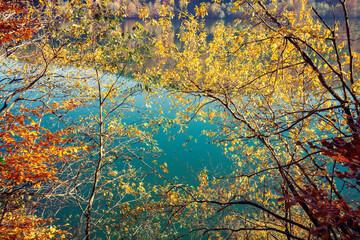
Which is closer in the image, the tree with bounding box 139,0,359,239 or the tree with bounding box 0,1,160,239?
the tree with bounding box 139,0,359,239

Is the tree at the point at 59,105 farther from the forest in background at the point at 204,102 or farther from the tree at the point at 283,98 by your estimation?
the tree at the point at 283,98

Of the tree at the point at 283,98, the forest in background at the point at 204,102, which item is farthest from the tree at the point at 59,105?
the tree at the point at 283,98

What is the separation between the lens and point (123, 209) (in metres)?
5.80

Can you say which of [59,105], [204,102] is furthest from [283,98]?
[59,105]

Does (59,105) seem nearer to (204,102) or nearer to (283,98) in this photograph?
(204,102)

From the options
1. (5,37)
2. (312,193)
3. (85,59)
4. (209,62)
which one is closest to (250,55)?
(209,62)

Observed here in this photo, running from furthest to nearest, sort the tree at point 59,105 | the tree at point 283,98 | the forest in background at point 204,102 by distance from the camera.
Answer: the tree at point 59,105
the forest in background at point 204,102
the tree at point 283,98

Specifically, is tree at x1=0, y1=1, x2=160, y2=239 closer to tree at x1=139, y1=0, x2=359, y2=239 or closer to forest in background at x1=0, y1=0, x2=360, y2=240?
forest in background at x1=0, y1=0, x2=360, y2=240

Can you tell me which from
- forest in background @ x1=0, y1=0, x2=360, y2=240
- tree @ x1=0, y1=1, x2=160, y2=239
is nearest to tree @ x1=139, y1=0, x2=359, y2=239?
forest in background @ x1=0, y1=0, x2=360, y2=240

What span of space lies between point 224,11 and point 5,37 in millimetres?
43025

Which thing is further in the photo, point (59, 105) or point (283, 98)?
point (59, 105)

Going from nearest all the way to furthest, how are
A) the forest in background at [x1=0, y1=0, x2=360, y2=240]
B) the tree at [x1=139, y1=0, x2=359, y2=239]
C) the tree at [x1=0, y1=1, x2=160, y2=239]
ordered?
the tree at [x1=139, y1=0, x2=359, y2=239] < the forest in background at [x1=0, y1=0, x2=360, y2=240] < the tree at [x1=0, y1=1, x2=160, y2=239]

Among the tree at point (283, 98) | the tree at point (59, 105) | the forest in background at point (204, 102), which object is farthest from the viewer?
the tree at point (59, 105)

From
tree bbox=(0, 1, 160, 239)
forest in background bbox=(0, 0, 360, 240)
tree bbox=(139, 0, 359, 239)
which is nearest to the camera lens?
tree bbox=(139, 0, 359, 239)
